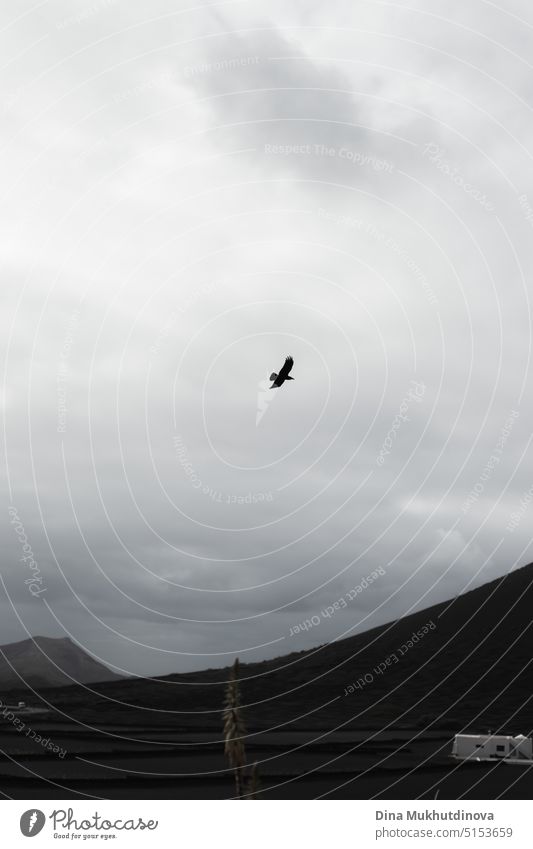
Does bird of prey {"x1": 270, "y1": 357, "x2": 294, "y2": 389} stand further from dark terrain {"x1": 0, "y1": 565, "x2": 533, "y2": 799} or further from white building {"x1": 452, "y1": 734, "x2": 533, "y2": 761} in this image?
white building {"x1": 452, "y1": 734, "x2": 533, "y2": 761}

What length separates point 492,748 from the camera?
4333 inches

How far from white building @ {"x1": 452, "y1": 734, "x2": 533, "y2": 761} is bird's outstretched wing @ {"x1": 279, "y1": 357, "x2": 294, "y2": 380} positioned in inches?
3326

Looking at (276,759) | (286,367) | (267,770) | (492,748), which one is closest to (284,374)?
(286,367)

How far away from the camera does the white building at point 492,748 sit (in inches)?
4227

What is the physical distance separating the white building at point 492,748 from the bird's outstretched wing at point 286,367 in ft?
277
